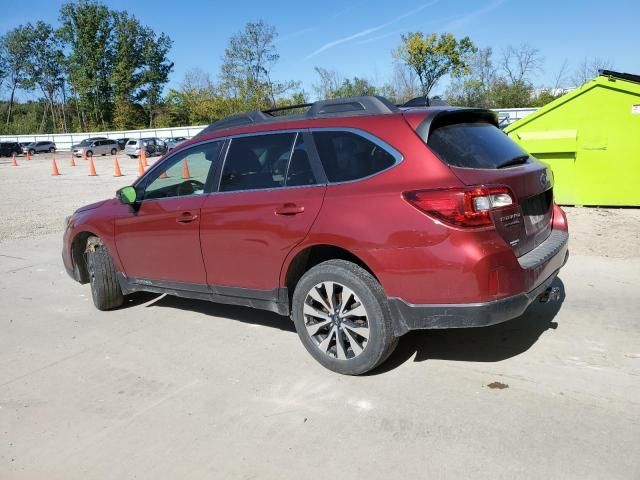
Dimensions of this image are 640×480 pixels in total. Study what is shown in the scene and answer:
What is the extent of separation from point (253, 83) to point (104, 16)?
29.0 meters

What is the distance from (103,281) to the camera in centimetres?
513

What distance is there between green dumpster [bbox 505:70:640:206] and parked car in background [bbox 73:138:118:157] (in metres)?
42.6

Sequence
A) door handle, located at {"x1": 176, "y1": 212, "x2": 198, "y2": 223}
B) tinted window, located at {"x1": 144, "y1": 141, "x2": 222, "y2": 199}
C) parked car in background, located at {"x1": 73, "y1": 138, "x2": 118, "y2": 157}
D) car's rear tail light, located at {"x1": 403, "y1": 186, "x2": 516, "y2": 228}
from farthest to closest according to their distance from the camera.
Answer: parked car in background, located at {"x1": 73, "y1": 138, "x2": 118, "y2": 157}
tinted window, located at {"x1": 144, "y1": 141, "x2": 222, "y2": 199}
door handle, located at {"x1": 176, "y1": 212, "x2": 198, "y2": 223}
car's rear tail light, located at {"x1": 403, "y1": 186, "x2": 516, "y2": 228}

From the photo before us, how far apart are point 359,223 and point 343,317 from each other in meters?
0.65

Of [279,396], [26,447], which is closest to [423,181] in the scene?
[279,396]

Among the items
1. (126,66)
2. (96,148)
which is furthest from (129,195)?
(126,66)

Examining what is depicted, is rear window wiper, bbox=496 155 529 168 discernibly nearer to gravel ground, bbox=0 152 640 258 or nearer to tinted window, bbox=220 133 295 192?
tinted window, bbox=220 133 295 192

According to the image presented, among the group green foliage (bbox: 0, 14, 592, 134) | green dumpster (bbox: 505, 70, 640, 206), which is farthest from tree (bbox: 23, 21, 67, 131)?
green dumpster (bbox: 505, 70, 640, 206)

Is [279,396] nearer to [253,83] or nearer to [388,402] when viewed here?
[388,402]

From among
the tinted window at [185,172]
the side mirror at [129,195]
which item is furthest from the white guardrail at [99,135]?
the tinted window at [185,172]

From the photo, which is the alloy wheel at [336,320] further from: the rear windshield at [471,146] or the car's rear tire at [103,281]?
the car's rear tire at [103,281]

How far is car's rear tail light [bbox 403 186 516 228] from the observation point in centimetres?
300

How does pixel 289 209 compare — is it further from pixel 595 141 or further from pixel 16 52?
pixel 16 52

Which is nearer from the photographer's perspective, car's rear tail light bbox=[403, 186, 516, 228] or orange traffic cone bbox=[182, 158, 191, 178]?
car's rear tail light bbox=[403, 186, 516, 228]
